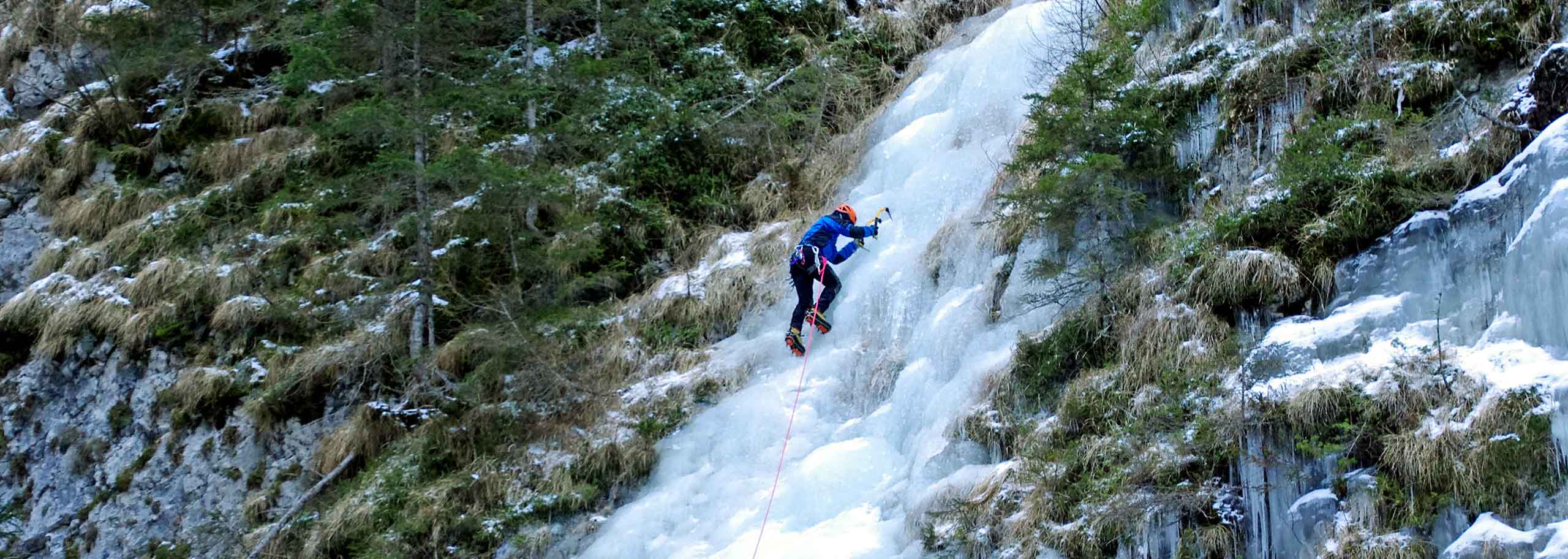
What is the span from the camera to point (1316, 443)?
623 cm

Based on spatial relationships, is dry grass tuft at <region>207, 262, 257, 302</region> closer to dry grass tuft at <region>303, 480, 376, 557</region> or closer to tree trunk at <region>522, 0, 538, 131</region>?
tree trunk at <region>522, 0, 538, 131</region>

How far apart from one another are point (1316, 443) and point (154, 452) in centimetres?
1023

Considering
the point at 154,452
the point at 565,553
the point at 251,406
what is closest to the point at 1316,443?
the point at 565,553

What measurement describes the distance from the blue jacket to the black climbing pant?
0.12 m

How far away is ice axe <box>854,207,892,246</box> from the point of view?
10.0 metres

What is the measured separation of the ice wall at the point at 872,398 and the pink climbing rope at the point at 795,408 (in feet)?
0.12

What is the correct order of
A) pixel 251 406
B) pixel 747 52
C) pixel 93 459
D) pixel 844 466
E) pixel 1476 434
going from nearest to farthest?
pixel 1476 434 → pixel 844 466 → pixel 251 406 → pixel 93 459 → pixel 747 52

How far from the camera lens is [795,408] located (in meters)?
9.30

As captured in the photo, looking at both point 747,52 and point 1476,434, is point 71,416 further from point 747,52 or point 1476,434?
point 1476,434

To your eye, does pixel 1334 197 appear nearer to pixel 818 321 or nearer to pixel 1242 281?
pixel 1242 281

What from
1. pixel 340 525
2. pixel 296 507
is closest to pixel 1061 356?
pixel 340 525

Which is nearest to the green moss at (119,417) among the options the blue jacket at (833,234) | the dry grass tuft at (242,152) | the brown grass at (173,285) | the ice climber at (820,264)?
the brown grass at (173,285)

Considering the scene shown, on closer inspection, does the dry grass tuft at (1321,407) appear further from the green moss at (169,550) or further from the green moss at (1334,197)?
the green moss at (169,550)

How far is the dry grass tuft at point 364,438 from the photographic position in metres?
10.7
